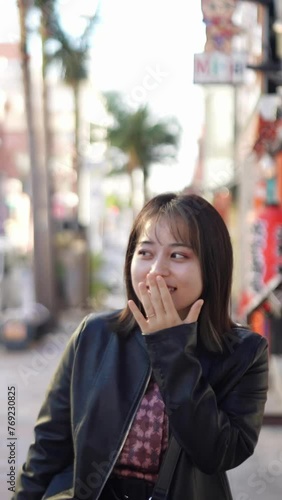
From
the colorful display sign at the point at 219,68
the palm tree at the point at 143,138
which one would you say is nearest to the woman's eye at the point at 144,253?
the colorful display sign at the point at 219,68

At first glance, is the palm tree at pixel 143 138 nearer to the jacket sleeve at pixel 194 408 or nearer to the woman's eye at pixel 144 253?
the woman's eye at pixel 144 253

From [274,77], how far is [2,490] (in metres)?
5.33

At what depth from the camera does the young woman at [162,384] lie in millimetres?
1558

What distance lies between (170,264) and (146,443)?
15.7 inches

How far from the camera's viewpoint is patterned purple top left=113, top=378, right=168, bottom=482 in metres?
1.67

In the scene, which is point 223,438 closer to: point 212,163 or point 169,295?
point 169,295

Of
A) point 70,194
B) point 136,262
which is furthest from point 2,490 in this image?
point 70,194

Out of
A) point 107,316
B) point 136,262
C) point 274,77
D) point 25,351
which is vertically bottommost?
point 25,351

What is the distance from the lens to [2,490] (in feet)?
11.7

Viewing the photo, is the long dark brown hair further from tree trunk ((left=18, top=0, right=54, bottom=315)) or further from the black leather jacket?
tree trunk ((left=18, top=0, right=54, bottom=315))

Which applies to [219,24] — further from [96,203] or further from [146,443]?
[96,203]

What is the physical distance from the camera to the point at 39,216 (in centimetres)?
1303

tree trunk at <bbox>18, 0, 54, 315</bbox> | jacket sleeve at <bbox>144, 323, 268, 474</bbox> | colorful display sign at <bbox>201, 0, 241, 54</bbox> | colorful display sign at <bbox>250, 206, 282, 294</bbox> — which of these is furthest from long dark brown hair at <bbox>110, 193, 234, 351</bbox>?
tree trunk at <bbox>18, 0, 54, 315</bbox>

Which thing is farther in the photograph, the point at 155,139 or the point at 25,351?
the point at 155,139
